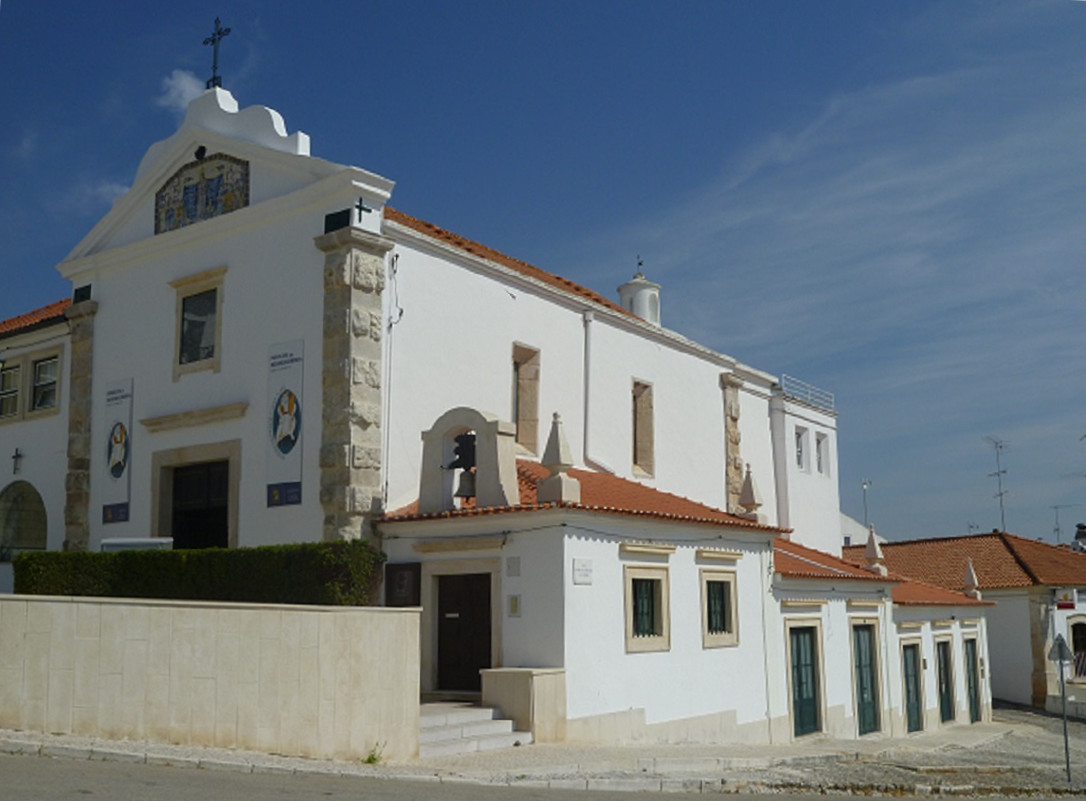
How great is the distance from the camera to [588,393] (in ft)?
78.2

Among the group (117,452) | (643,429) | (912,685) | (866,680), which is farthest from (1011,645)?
(117,452)

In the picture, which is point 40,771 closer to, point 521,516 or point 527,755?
point 527,755

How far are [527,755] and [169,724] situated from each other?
4234 mm

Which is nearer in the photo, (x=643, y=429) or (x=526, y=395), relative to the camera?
(x=526, y=395)

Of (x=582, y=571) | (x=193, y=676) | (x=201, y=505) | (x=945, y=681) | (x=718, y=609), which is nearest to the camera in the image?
(x=193, y=676)

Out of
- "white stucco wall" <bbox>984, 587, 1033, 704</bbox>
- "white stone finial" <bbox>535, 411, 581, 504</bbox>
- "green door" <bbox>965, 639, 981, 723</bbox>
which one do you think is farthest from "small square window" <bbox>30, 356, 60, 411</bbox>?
"white stucco wall" <bbox>984, 587, 1033, 704</bbox>

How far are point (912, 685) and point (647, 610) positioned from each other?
46.0 feet

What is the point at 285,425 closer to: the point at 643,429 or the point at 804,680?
the point at 643,429

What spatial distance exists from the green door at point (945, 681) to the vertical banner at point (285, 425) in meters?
19.7

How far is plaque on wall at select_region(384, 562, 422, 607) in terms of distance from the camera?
58.3ft

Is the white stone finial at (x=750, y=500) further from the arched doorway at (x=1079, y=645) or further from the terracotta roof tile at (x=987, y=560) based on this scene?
the arched doorway at (x=1079, y=645)

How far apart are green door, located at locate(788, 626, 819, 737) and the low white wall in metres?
12.0

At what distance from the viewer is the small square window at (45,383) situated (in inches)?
949

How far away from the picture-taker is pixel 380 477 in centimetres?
1850
